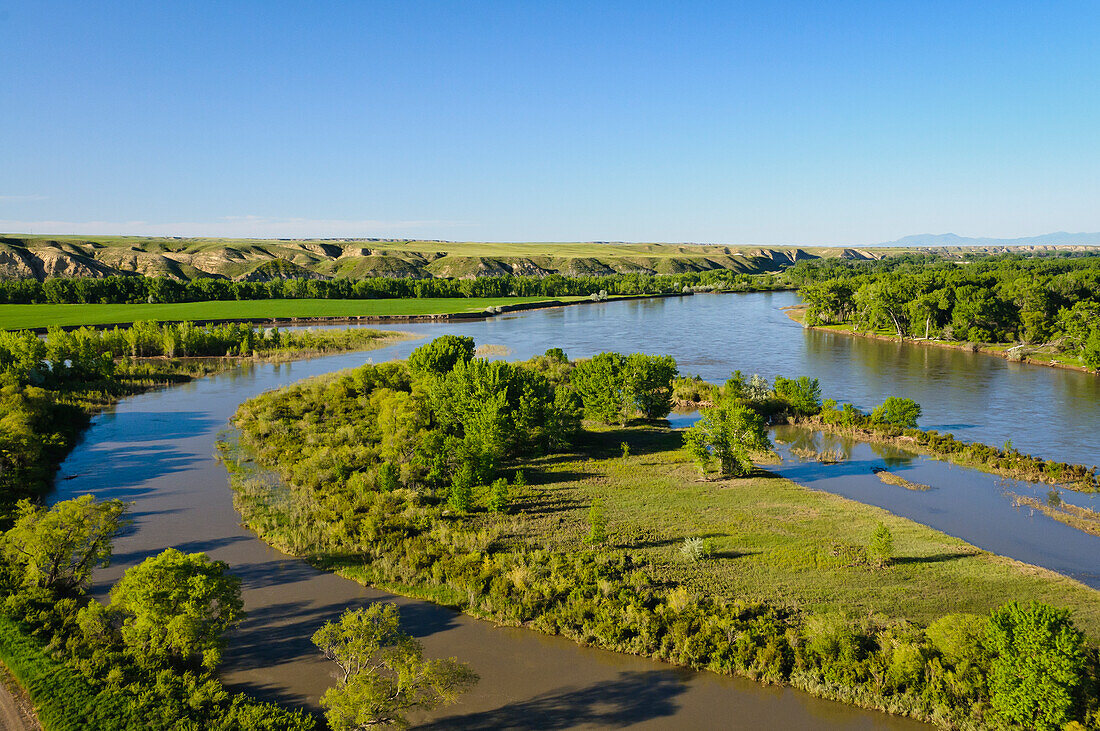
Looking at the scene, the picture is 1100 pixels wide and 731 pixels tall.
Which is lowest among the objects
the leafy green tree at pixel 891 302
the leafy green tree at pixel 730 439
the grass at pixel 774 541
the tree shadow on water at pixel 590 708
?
the tree shadow on water at pixel 590 708

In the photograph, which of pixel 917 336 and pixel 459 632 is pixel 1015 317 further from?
pixel 459 632

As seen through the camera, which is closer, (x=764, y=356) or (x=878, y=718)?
(x=878, y=718)

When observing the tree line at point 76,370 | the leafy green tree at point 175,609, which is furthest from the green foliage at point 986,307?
the leafy green tree at point 175,609

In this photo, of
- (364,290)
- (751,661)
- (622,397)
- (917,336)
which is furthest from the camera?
(364,290)

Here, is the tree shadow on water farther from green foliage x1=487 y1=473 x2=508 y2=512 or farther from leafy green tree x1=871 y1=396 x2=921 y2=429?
leafy green tree x1=871 y1=396 x2=921 y2=429

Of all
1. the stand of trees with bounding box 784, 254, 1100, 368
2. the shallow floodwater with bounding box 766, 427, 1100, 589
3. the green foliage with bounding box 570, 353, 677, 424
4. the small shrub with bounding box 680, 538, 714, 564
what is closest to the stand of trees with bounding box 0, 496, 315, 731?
the small shrub with bounding box 680, 538, 714, 564

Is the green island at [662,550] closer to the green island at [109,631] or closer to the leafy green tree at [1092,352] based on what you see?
the green island at [109,631]

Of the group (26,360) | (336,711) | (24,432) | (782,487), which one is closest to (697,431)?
(782,487)
